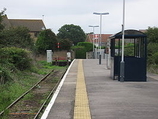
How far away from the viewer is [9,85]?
14.9m

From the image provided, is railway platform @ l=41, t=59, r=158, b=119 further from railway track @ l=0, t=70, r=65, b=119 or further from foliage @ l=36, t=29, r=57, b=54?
foliage @ l=36, t=29, r=57, b=54

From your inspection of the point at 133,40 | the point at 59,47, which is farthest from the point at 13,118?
the point at 59,47

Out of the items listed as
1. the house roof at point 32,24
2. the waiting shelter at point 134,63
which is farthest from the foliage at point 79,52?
the waiting shelter at point 134,63

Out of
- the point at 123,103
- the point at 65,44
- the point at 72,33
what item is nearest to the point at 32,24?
the point at 72,33

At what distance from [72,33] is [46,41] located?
174ft

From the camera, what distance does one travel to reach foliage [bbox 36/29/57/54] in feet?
162

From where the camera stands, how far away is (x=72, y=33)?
102m

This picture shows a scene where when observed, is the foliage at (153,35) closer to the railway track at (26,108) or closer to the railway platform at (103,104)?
the railway platform at (103,104)

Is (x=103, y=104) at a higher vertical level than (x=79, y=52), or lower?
lower

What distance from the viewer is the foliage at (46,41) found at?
162 ft

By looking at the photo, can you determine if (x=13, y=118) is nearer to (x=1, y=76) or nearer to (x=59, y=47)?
(x=1, y=76)

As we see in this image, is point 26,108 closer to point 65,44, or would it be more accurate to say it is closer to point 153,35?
point 153,35

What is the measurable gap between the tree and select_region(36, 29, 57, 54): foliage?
51403 millimetres

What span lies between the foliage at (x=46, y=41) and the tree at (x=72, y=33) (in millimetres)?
51403
